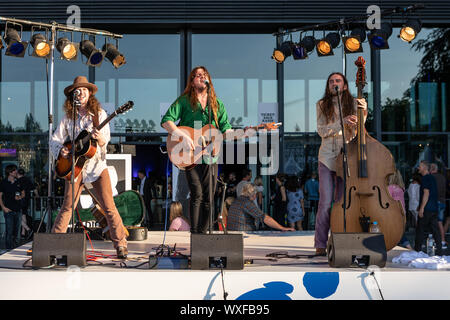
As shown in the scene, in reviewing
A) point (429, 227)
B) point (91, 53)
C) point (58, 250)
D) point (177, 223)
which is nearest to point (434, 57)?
point (429, 227)

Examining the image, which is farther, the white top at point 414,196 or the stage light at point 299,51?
the white top at point 414,196

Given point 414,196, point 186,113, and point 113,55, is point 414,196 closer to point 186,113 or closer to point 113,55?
point 113,55

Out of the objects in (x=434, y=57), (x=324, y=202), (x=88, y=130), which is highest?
(x=434, y=57)

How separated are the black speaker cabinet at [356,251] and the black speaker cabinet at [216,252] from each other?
0.64m

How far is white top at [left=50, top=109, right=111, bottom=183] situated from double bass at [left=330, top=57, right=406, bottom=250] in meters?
1.92

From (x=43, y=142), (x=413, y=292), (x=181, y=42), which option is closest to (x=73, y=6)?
(x=181, y=42)

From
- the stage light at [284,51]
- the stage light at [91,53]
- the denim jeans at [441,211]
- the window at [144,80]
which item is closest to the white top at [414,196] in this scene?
the denim jeans at [441,211]

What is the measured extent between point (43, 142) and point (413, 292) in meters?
8.91

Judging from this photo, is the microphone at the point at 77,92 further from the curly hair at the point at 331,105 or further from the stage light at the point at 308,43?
the stage light at the point at 308,43

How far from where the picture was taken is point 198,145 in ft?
14.2

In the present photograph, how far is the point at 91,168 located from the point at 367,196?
2.21 meters

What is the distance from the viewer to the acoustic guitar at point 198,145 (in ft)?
14.0

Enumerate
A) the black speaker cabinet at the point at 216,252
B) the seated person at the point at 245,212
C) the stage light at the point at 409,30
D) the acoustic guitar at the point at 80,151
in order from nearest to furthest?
the black speaker cabinet at the point at 216,252 < the acoustic guitar at the point at 80,151 < the seated person at the point at 245,212 < the stage light at the point at 409,30
